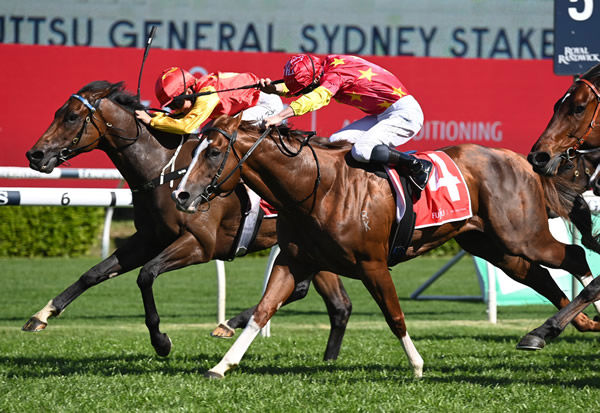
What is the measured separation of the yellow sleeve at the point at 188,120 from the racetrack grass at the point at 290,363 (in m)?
1.36

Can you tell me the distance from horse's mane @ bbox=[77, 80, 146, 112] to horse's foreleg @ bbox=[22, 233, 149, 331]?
0.81m

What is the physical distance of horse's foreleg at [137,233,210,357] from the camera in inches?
202

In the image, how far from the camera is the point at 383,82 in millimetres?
5043

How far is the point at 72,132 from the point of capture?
17.7ft

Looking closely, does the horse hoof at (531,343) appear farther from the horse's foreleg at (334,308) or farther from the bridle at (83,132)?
the bridle at (83,132)

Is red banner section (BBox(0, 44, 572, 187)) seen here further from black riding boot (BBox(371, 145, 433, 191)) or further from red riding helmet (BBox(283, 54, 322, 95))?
black riding boot (BBox(371, 145, 433, 191))

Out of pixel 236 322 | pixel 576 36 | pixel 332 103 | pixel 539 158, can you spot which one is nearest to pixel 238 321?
pixel 236 322

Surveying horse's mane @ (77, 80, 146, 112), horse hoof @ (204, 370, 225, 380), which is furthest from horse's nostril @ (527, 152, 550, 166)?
horse's mane @ (77, 80, 146, 112)

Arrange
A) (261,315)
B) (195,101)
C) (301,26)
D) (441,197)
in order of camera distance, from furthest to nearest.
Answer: (301,26) < (195,101) < (441,197) < (261,315)

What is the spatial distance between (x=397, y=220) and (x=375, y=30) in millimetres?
9148

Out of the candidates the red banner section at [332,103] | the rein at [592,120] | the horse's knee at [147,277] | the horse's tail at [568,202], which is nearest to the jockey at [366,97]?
the rein at [592,120]

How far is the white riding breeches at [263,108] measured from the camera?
6.22 metres

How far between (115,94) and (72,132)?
410mm

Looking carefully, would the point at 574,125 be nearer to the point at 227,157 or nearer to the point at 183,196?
the point at 227,157
